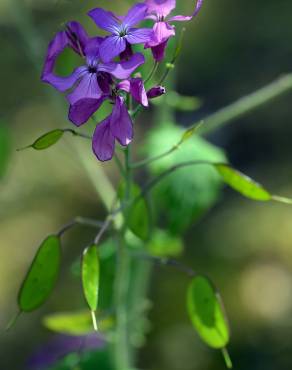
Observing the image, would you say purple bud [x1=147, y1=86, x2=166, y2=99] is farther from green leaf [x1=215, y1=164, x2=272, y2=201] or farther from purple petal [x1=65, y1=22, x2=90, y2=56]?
green leaf [x1=215, y1=164, x2=272, y2=201]

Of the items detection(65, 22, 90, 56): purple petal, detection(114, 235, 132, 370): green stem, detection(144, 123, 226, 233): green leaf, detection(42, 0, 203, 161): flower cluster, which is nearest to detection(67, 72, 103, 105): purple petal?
detection(42, 0, 203, 161): flower cluster

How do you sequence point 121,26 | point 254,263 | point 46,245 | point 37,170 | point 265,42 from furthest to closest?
1. point 265,42
2. point 37,170
3. point 254,263
4. point 46,245
5. point 121,26

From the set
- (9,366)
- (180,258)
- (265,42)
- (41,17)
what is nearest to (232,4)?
(265,42)

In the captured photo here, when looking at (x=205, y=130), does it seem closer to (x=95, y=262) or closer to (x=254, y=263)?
(x=95, y=262)

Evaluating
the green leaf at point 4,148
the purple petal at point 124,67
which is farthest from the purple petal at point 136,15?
the green leaf at point 4,148

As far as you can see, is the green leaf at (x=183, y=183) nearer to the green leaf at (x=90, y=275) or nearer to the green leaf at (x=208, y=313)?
the green leaf at (x=208, y=313)

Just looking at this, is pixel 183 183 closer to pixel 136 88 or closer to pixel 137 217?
pixel 137 217

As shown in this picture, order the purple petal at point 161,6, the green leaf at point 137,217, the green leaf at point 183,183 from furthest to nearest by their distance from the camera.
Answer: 1. the green leaf at point 183,183
2. the green leaf at point 137,217
3. the purple petal at point 161,6
